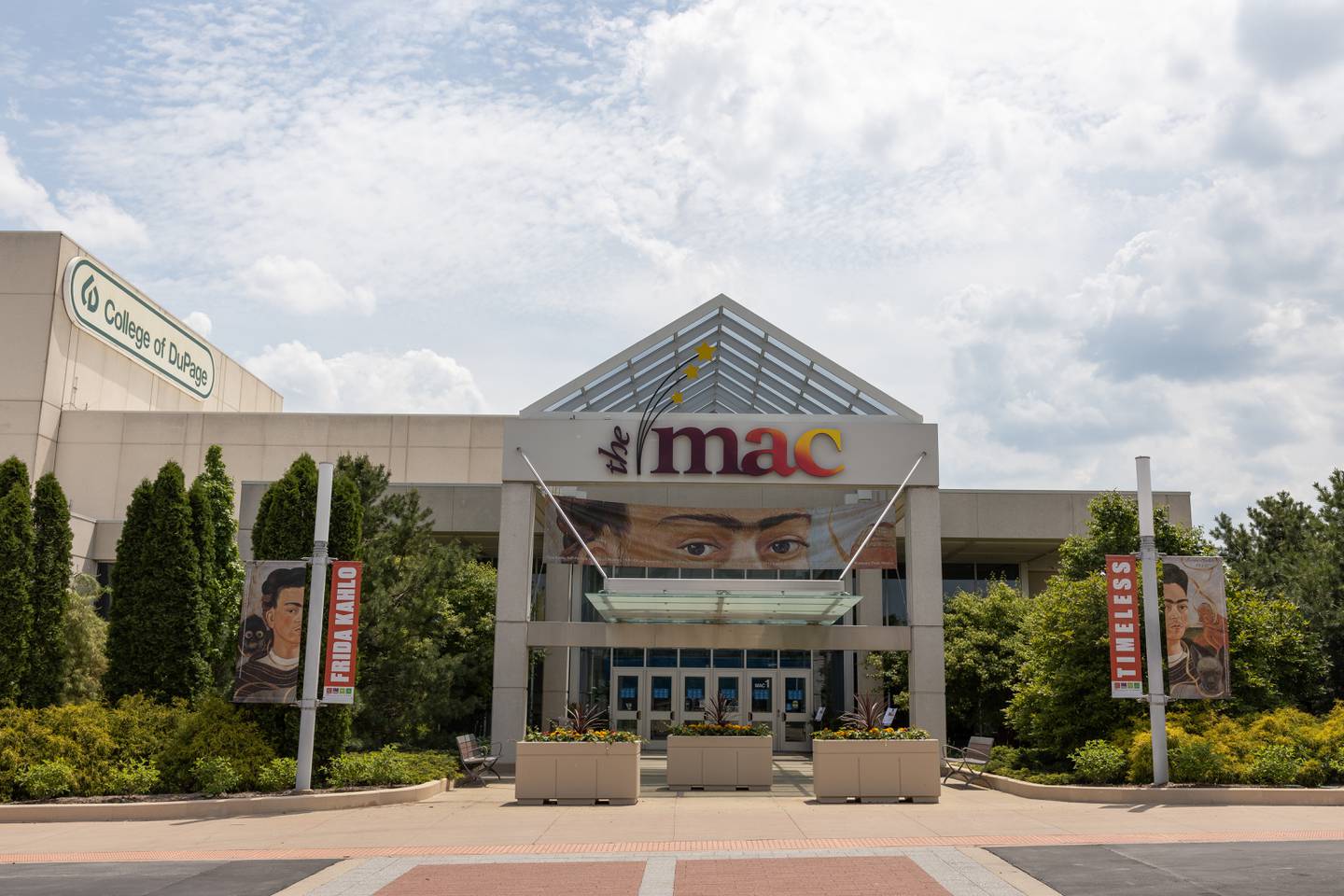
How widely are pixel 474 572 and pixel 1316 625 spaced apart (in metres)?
18.4

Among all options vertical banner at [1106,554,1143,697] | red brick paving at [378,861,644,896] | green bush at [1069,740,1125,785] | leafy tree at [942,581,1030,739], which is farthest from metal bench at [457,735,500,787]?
leafy tree at [942,581,1030,739]

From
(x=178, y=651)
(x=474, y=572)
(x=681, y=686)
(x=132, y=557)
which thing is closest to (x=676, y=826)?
(x=178, y=651)

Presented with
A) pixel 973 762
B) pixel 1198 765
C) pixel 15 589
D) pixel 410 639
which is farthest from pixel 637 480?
pixel 1198 765

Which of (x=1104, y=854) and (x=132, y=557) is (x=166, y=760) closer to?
(x=132, y=557)

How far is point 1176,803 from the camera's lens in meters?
16.1

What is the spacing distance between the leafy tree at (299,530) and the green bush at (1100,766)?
12.0 m

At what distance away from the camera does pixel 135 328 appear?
40094 mm

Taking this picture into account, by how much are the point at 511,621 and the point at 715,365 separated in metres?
7.58

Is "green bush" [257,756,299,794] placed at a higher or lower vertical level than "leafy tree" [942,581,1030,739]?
lower

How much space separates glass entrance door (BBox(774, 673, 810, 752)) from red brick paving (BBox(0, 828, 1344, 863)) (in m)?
19.7

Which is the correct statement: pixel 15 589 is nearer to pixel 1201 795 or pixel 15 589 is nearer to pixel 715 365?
pixel 715 365

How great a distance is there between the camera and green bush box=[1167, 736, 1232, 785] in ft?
55.4

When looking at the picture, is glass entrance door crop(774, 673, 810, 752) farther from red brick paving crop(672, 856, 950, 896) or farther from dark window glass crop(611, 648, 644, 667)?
red brick paving crop(672, 856, 950, 896)

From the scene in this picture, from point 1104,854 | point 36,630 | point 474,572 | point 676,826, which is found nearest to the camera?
point 1104,854
